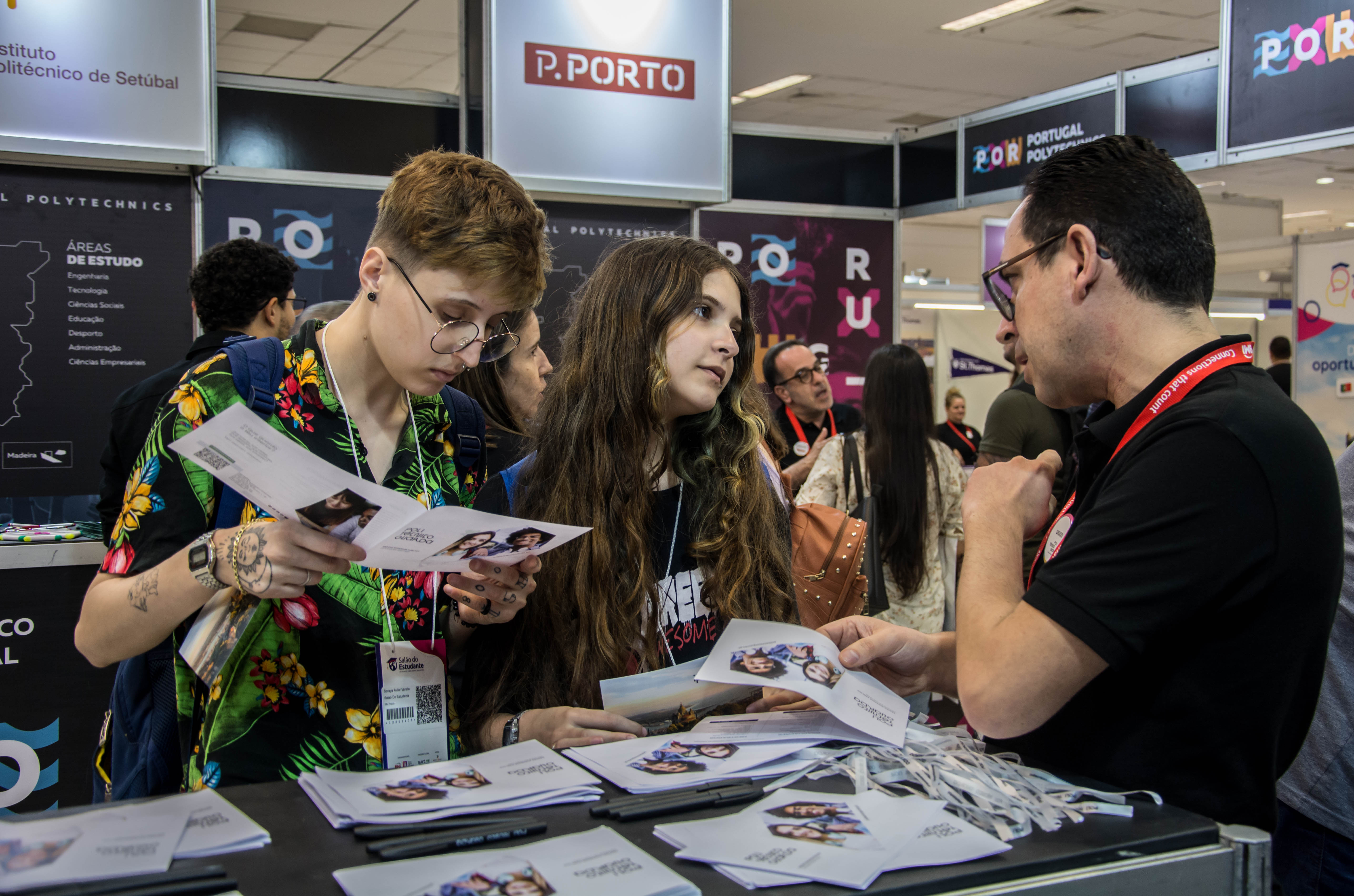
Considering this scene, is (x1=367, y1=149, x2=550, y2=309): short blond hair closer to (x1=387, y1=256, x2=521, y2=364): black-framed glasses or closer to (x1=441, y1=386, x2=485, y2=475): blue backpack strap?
(x1=387, y1=256, x2=521, y2=364): black-framed glasses

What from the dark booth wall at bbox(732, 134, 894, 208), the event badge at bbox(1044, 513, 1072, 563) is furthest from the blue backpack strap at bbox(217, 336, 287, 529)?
the dark booth wall at bbox(732, 134, 894, 208)

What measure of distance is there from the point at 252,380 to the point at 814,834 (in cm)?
103

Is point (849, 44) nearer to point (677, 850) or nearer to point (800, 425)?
point (800, 425)

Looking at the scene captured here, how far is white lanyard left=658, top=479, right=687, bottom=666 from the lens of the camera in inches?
69.9

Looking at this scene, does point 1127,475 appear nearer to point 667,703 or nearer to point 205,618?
point 667,703

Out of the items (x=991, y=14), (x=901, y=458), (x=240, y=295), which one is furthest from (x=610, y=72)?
(x=991, y=14)

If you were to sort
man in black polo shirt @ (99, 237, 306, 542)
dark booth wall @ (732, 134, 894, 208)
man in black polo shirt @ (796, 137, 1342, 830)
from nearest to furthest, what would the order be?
man in black polo shirt @ (796, 137, 1342, 830)
man in black polo shirt @ (99, 237, 306, 542)
dark booth wall @ (732, 134, 894, 208)

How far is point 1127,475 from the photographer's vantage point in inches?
48.0

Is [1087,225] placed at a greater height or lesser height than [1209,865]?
greater

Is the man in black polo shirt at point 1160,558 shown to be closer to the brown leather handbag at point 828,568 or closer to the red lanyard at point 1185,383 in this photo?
the red lanyard at point 1185,383

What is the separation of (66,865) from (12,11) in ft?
12.3

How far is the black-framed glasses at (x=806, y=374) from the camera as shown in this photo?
4.88 m

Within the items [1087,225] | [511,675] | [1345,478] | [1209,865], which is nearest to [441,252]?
[511,675]

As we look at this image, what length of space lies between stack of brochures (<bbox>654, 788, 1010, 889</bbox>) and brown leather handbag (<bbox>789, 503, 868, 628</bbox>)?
1063mm
